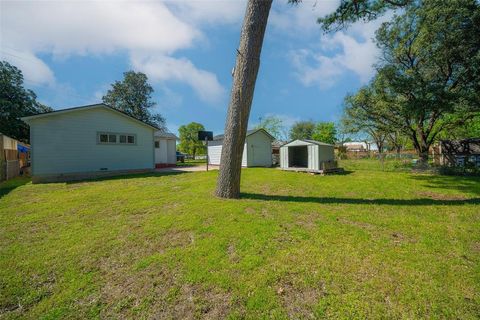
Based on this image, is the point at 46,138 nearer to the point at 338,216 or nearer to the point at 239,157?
the point at 239,157

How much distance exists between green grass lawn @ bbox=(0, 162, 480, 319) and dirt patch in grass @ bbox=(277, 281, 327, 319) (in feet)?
0.03

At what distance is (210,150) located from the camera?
2033 cm

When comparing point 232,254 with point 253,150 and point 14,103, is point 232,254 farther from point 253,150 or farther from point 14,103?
point 14,103

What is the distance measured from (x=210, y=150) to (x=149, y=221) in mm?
16415

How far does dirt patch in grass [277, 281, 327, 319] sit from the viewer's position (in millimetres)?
1877

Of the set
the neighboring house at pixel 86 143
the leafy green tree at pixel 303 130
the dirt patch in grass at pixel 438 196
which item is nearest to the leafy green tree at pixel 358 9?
the dirt patch in grass at pixel 438 196

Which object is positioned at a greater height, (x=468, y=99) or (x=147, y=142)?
(x=468, y=99)

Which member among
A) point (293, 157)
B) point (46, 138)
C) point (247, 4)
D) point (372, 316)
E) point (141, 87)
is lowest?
point (372, 316)

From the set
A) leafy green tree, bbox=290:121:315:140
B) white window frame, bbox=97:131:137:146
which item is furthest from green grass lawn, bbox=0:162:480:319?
leafy green tree, bbox=290:121:315:140

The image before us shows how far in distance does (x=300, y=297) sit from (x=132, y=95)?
33707 mm

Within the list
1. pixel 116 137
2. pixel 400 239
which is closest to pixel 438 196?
pixel 400 239

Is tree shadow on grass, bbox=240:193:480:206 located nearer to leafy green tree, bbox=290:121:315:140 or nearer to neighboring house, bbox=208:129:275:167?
neighboring house, bbox=208:129:275:167

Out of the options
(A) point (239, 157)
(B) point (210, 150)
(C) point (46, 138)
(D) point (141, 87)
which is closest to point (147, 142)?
(C) point (46, 138)

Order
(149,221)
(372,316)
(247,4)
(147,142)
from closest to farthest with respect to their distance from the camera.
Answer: (372,316) → (149,221) → (247,4) → (147,142)
